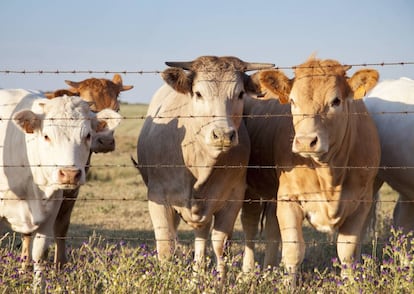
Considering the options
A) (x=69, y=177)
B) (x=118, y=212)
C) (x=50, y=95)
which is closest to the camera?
(x=69, y=177)

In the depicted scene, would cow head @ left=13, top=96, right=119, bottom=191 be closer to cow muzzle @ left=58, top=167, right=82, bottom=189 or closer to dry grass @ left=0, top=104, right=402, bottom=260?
cow muzzle @ left=58, top=167, right=82, bottom=189

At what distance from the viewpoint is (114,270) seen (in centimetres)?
527

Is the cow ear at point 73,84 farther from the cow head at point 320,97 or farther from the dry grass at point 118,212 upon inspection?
the cow head at point 320,97

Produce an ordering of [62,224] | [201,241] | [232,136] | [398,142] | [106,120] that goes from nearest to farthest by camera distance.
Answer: [232,136], [106,120], [201,241], [398,142], [62,224]

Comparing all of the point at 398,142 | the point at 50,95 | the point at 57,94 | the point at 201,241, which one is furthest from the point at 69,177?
the point at 398,142

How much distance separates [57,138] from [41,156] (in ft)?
0.92

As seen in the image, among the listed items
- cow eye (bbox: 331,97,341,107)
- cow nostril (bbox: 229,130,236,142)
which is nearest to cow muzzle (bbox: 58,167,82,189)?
cow nostril (bbox: 229,130,236,142)

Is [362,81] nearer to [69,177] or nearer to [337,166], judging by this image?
[337,166]

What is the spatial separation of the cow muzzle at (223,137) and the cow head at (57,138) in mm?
1025

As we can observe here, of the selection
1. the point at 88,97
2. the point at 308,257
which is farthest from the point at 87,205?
the point at 308,257

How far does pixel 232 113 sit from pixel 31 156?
188 cm

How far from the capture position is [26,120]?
6.64m

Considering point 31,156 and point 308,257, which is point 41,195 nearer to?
point 31,156

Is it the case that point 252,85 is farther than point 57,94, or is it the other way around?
point 57,94
